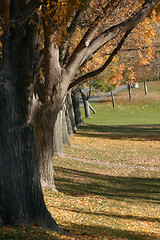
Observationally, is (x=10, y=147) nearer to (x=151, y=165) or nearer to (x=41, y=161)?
(x=41, y=161)

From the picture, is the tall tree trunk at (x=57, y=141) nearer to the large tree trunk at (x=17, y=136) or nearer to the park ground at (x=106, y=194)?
the park ground at (x=106, y=194)

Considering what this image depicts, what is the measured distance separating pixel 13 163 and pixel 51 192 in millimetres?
4770

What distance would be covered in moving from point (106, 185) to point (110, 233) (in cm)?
638

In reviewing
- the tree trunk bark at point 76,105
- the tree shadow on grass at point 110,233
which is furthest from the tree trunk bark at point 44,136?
the tree trunk bark at point 76,105

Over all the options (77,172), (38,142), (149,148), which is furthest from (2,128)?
(149,148)

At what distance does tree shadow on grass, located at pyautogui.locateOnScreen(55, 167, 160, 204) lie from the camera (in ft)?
43.5

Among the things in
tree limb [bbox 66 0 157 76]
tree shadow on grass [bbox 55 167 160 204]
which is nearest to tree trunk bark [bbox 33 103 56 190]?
tree shadow on grass [bbox 55 167 160 204]

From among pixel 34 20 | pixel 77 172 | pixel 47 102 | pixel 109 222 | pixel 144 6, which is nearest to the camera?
pixel 34 20

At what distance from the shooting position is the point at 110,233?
8477 mm

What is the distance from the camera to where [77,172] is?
54.2 ft

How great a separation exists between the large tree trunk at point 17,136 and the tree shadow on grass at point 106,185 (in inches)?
206

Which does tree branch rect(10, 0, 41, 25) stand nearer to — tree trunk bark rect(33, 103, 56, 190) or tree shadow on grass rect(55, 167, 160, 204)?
tree trunk bark rect(33, 103, 56, 190)

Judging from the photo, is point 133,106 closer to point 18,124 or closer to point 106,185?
point 106,185

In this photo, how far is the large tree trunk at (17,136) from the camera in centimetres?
703
